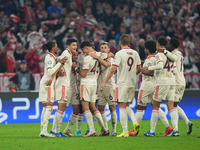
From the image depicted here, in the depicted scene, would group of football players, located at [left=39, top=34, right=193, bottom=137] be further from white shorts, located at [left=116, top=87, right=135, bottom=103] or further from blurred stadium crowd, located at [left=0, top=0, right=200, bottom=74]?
blurred stadium crowd, located at [left=0, top=0, right=200, bottom=74]

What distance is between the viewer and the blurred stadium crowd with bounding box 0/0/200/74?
1975cm

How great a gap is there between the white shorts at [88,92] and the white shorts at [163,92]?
151 cm

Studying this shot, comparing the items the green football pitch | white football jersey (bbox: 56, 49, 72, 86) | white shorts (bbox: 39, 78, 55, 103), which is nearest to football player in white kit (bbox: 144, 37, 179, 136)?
the green football pitch

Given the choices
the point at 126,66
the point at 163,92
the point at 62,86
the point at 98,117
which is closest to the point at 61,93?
the point at 62,86

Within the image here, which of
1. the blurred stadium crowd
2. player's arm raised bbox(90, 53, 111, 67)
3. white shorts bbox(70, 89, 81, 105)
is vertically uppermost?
the blurred stadium crowd

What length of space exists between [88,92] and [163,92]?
1808mm

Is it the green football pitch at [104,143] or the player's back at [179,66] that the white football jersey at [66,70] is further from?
the player's back at [179,66]

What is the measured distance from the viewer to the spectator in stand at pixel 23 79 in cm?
1783

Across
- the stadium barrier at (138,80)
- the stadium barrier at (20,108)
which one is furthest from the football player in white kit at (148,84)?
the stadium barrier at (138,80)

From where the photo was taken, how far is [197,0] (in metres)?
25.3

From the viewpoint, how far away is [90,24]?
22.2 meters

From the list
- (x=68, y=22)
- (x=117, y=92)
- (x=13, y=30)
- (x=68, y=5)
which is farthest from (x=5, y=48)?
(x=117, y=92)

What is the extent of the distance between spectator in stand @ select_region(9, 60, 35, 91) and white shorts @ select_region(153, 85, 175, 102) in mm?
7322

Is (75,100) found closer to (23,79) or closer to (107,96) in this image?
(107,96)
